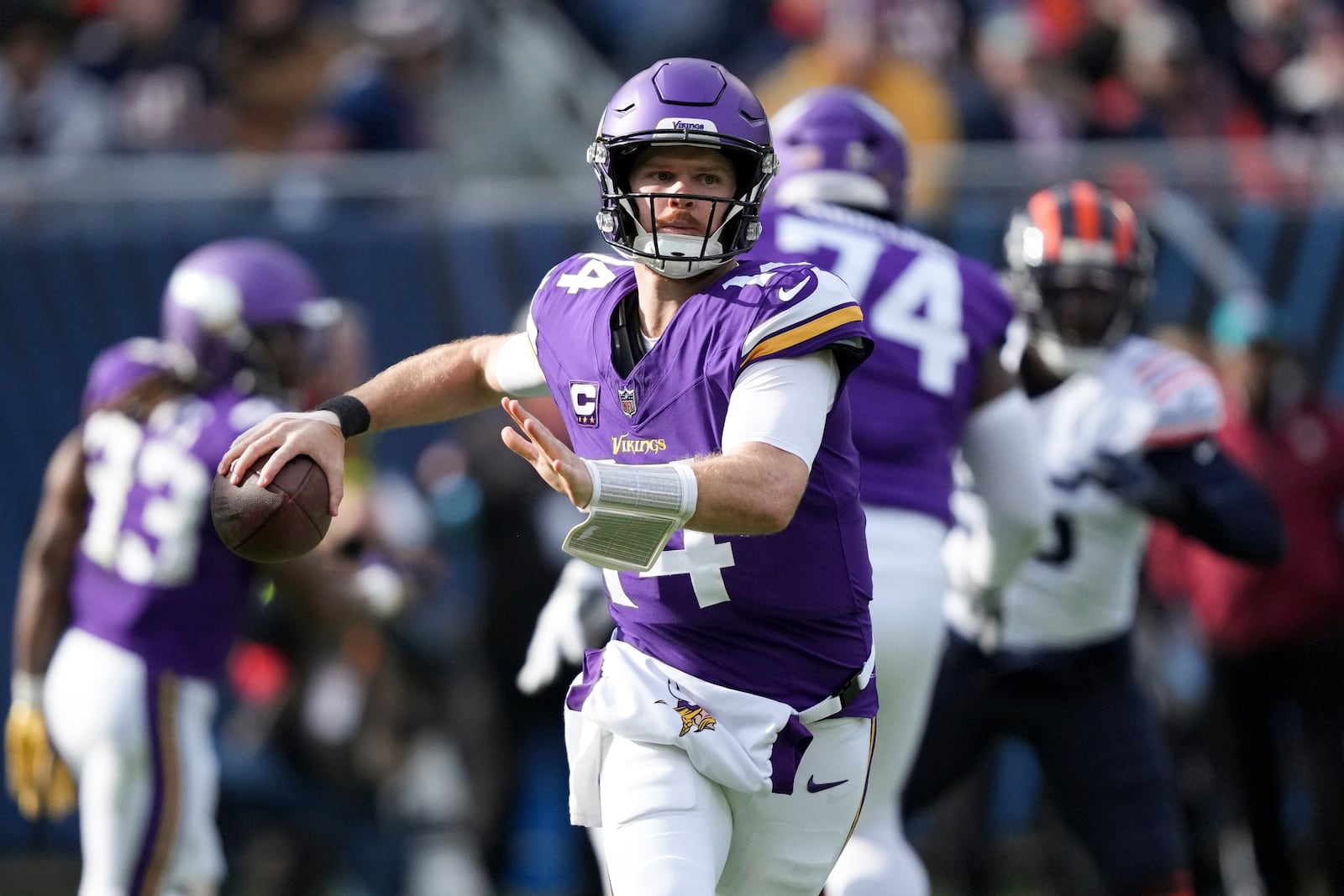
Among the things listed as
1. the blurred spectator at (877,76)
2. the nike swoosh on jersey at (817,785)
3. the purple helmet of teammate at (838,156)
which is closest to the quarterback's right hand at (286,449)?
the nike swoosh on jersey at (817,785)

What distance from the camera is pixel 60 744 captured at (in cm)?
508

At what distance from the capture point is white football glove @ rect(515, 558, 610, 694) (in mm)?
4383

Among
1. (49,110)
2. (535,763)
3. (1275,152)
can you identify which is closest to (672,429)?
(535,763)

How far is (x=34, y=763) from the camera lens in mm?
5309

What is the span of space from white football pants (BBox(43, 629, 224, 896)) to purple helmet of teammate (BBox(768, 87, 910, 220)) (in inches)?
78.8

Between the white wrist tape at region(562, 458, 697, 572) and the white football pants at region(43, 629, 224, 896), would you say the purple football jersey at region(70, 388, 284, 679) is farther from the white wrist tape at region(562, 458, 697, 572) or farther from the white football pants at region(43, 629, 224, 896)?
the white wrist tape at region(562, 458, 697, 572)

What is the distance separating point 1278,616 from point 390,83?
433 cm

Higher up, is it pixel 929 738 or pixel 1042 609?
pixel 1042 609

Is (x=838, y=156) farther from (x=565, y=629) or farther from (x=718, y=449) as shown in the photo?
(x=718, y=449)

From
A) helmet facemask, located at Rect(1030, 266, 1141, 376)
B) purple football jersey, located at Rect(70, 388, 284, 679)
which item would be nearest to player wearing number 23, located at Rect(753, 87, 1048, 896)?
helmet facemask, located at Rect(1030, 266, 1141, 376)

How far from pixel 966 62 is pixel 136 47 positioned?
153 inches

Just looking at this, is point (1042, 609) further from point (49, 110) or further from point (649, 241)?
point (49, 110)

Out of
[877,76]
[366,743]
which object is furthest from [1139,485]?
[877,76]

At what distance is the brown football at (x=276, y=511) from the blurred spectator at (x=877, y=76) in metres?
5.54
